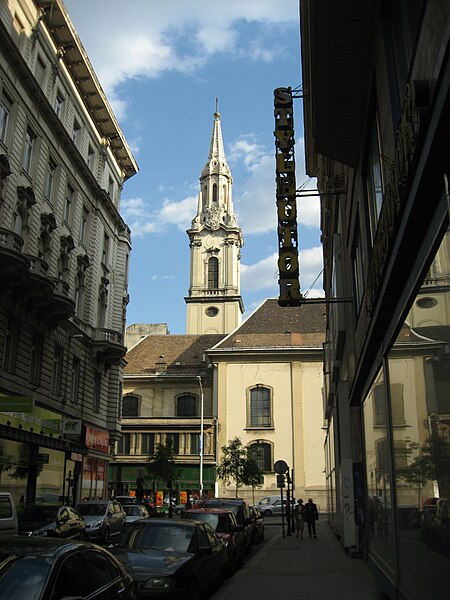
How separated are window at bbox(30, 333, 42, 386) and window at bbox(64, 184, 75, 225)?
7.66m

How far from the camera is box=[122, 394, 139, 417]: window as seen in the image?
68.3 meters

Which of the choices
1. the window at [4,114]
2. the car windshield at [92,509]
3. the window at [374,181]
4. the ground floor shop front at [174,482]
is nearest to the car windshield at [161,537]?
the window at [374,181]

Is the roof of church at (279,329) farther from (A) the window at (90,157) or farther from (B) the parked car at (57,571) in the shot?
(B) the parked car at (57,571)

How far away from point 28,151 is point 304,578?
2316 centimetres

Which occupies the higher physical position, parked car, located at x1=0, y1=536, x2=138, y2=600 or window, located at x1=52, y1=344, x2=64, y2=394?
window, located at x1=52, y1=344, x2=64, y2=394

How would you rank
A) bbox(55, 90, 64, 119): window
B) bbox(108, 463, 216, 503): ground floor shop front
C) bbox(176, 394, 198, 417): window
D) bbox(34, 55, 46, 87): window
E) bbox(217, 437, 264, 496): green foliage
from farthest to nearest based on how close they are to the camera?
bbox(176, 394, 198, 417): window
bbox(108, 463, 216, 503): ground floor shop front
bbox(217, 437, 264, 496): green foliage
bbox(55, 90, 64, 119): window
bbox(34, 55, 46, 87): window

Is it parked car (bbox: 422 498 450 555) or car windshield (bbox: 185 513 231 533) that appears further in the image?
car windshield (bbox: 185 513 231 533)

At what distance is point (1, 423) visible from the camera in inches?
981

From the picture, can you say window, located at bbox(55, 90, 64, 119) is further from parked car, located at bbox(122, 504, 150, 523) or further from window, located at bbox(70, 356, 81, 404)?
parked car, located at bbox(122, 504, 150, 523)

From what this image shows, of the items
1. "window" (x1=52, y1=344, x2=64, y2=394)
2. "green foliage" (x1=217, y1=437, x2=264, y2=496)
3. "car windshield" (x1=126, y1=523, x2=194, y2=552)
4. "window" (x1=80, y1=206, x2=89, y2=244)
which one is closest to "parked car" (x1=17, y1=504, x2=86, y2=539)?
"car windshield" (x1=126, y1=523, x2=194, y2=552)

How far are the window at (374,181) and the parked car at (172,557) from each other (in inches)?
258

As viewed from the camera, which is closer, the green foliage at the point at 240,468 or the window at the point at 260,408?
the green foliage at the point at 240,468

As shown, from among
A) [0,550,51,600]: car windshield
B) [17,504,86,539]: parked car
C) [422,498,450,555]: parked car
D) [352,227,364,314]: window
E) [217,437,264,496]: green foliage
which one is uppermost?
[352,227,364,314]: window

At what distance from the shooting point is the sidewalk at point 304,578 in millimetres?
12289
